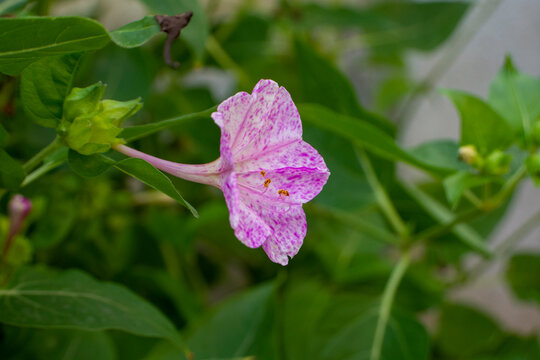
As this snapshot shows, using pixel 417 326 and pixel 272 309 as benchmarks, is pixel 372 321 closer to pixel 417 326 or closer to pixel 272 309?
pixel 417 326

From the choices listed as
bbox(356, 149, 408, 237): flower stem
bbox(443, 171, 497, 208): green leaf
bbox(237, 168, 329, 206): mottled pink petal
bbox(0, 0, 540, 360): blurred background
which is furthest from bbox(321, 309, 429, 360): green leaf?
bbox(237, 168, 329, 206): mottled pink petal

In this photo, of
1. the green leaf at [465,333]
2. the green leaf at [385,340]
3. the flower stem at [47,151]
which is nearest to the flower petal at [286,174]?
the flower stem at [47,151]

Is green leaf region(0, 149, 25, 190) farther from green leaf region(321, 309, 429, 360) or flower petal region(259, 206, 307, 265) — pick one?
green leaf region(321, 309, 429, 360)

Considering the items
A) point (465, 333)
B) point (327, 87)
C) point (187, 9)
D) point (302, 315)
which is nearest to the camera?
point (187, 9)

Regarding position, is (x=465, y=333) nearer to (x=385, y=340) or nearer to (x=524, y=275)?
(x=524, y=275)

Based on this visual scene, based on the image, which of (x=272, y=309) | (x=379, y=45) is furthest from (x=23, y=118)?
(x=379, y=45)

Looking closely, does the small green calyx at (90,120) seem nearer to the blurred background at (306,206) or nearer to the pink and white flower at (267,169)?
the pink and white flower at (267,169)

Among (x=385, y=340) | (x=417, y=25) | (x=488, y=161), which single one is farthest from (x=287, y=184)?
(x=417, y=25)
